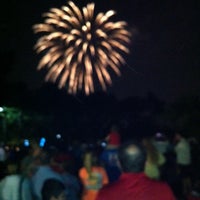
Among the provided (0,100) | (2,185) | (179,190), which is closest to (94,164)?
(2,185)

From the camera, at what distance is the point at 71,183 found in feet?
28.5

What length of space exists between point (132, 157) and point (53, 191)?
1187 mm

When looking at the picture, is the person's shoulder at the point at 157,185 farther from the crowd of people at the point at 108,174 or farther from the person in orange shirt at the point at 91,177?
the person in orange shirt at the point at 91,177

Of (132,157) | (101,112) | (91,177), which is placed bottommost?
(91,177)

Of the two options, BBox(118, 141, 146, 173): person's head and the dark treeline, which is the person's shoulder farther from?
the dark treeline

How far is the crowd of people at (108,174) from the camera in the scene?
4.87 meters

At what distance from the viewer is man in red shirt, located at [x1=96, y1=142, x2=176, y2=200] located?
479 centimetres

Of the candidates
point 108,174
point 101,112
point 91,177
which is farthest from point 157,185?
point 101,112

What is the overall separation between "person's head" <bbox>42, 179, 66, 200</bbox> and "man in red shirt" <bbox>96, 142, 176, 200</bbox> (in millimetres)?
990

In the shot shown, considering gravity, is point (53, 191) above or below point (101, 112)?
below

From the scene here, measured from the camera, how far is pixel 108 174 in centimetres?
854

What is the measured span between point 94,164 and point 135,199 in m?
4.85

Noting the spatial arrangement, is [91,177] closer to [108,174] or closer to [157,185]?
[108,174]

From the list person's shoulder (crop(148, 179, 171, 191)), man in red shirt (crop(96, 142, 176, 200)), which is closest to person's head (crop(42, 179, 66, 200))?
man in red shirt (crop(96, 142, 176, 200))
